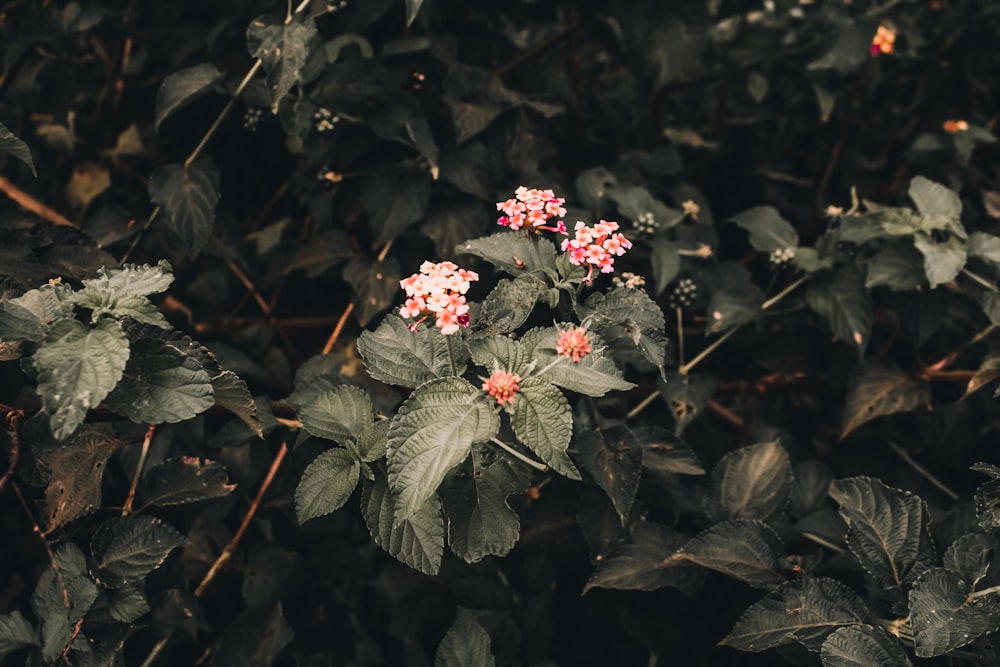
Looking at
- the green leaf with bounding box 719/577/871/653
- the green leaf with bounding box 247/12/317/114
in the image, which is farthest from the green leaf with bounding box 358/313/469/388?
the green leaf with bounding box 719/577/871/653

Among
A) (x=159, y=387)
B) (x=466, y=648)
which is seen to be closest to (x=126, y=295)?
(x=159, y=387)

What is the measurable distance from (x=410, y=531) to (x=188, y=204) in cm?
93

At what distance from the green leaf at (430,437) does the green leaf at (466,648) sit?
51 centimetres

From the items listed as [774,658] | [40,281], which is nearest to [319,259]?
[40,281]

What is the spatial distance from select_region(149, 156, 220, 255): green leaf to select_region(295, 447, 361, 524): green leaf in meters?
0.68

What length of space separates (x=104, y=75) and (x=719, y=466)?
199cm

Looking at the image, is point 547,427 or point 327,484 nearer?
point 547,427

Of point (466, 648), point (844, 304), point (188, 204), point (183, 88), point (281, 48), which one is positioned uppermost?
point (281, 48)

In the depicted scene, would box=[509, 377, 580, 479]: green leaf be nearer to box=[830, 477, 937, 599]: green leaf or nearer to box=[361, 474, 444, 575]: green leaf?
Result: box=[361, 474, 444, 575]: green leaf

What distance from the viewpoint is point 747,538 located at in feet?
5.09

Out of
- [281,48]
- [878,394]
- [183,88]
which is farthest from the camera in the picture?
[878,394]

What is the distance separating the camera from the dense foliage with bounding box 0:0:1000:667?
1.30 meters

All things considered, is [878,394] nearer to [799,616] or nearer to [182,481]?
[799,616]

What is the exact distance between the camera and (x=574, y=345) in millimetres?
1143
